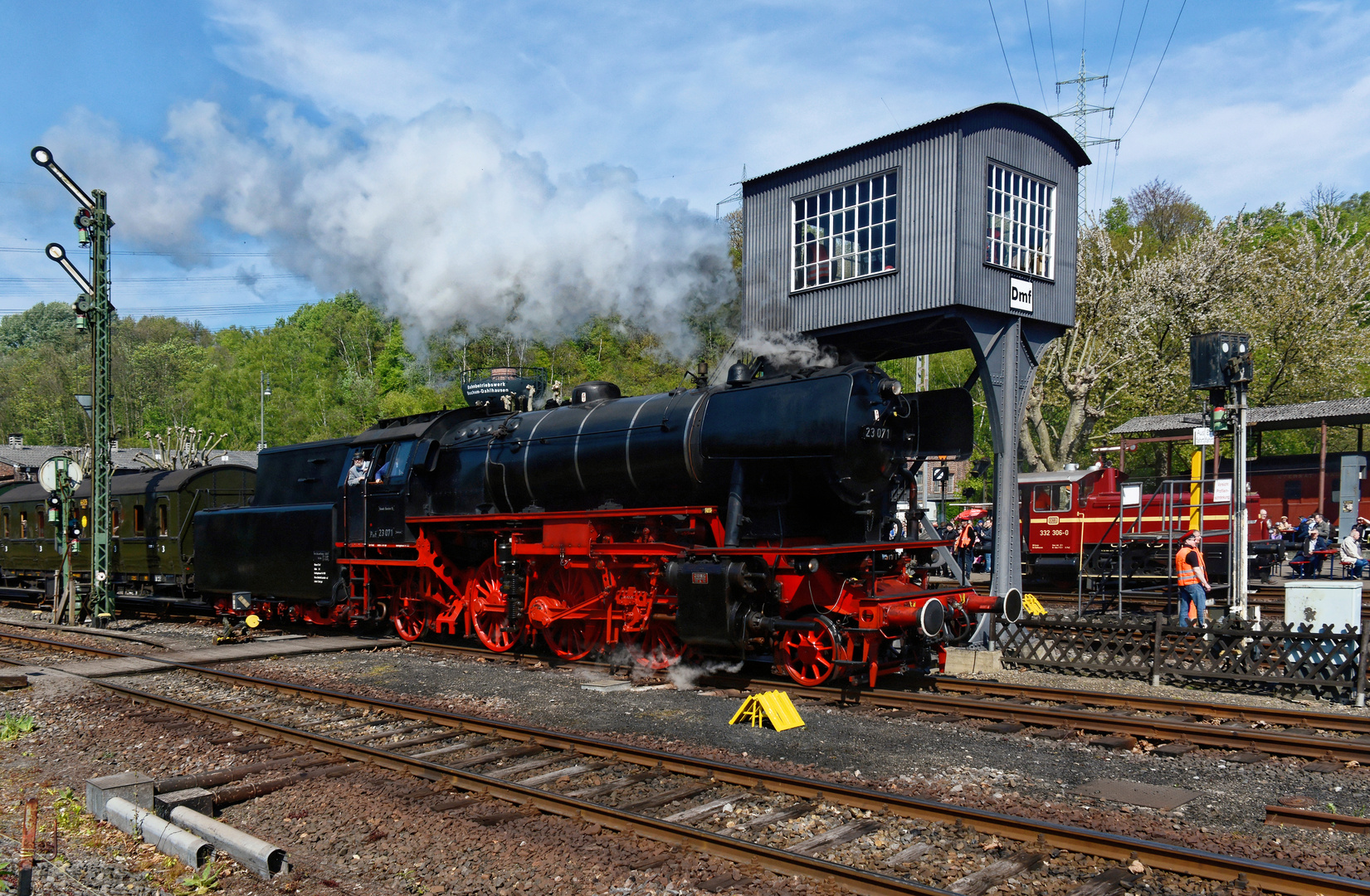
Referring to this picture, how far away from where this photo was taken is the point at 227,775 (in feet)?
23.4

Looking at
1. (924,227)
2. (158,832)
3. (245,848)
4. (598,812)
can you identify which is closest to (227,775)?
(158,832)

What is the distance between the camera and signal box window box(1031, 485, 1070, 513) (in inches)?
926

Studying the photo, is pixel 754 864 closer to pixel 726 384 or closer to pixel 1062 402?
pixel 726 384

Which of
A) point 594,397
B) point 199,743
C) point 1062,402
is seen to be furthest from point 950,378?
point 199,743

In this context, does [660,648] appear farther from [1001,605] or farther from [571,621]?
[1001,605]

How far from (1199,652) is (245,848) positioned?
1029 cm

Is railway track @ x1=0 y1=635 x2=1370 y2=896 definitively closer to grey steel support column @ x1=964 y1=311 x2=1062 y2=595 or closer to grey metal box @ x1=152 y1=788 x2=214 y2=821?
grey metal box @ x1=152 y1=788 x2=214 y2=821

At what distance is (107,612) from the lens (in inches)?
690

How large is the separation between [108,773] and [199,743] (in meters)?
0.78

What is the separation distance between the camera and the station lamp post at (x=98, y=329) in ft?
Result: 55.5

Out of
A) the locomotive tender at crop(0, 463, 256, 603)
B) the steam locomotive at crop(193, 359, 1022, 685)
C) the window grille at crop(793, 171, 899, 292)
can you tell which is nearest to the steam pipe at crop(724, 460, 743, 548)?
the steam locomotive at crop(193, 359, 1022, 685)

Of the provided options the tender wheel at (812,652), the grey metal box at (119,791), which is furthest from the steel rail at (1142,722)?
the grey metal box at (119,791)

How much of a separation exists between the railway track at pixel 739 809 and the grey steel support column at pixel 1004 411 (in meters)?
7.44

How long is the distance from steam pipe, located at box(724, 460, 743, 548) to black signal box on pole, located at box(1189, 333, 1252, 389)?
22.3ft
